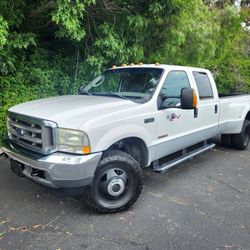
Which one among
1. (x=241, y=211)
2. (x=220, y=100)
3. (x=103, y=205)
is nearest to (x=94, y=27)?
(x=220, y=100)

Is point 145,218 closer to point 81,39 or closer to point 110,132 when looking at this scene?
point 110,132

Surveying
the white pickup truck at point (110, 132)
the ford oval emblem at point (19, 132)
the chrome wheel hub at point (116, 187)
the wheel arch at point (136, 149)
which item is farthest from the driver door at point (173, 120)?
the ford oval emblem at point (19, 132)

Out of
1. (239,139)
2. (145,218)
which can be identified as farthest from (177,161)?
(239,139)

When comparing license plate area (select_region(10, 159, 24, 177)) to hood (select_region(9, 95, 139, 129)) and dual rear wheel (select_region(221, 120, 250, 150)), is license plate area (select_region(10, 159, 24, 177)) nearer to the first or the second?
hood (select_region(9, 95, 139, 129))

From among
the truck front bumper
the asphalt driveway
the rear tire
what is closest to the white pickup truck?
the truck front bumper

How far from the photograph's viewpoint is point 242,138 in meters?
6.68

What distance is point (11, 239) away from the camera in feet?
10.4

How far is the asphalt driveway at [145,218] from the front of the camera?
124 inches

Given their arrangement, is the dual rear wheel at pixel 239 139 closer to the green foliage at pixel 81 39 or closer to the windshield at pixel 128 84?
the green foliage at pixel 81 39

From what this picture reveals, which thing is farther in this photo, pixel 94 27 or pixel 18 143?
pixel 94 27

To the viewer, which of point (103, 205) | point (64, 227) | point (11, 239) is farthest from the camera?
point (103, 205)

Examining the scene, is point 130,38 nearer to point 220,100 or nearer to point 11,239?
point 220,100

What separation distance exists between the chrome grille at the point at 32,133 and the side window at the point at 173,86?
5.80ft

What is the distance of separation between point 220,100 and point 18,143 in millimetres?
3829
